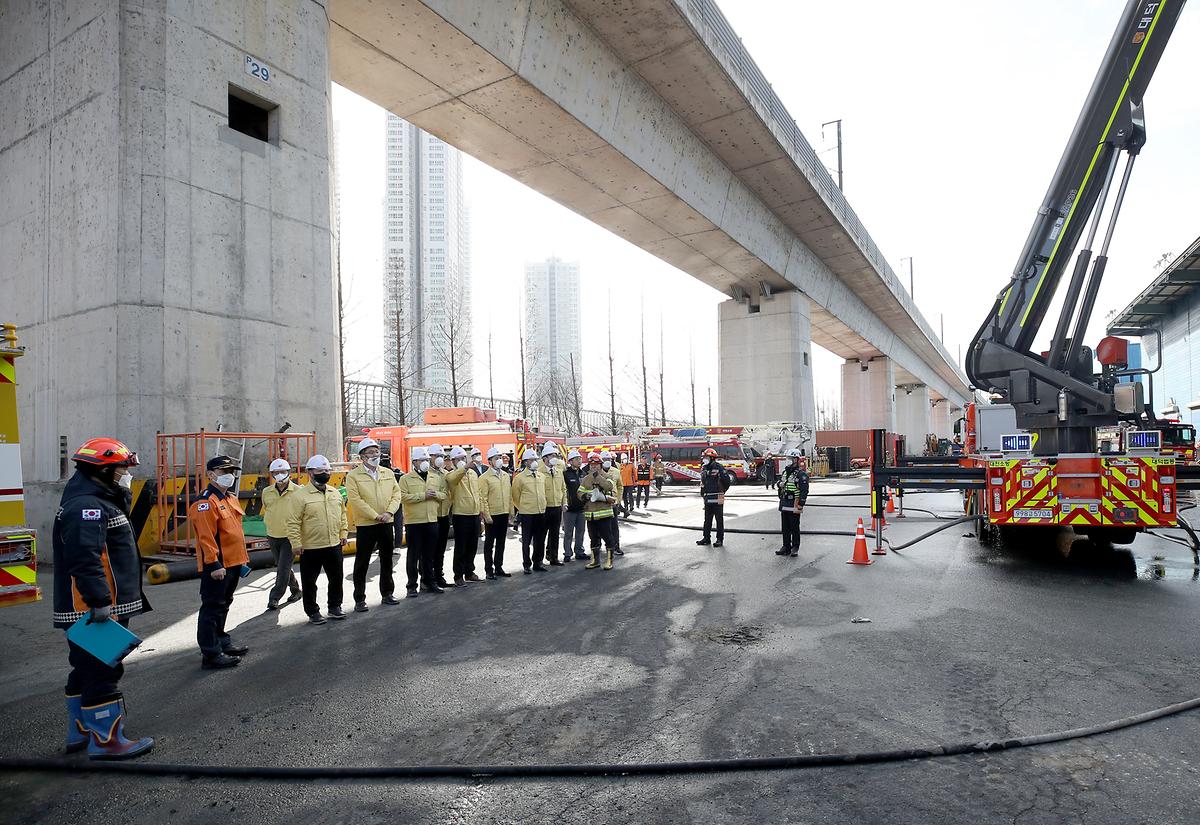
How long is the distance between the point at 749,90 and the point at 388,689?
54.7 feet

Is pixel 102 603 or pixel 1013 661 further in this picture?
pixel 1013 661

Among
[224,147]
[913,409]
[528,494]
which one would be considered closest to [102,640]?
[528,494]

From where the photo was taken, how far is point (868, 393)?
4844 cm

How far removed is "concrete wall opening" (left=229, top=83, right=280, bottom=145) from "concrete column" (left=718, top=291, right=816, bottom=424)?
69.5 feet

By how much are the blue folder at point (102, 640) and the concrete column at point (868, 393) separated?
4779 cm

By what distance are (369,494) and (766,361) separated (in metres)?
24.1

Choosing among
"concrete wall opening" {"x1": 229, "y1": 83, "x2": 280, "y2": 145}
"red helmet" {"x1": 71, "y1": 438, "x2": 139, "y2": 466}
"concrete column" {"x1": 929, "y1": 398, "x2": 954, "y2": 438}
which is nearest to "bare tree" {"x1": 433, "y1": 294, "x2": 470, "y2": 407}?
"concrete wall opening" {"x1": 229, "y1": 83, "x2": 280, "y2": 145}

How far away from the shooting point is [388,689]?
5.31 metres

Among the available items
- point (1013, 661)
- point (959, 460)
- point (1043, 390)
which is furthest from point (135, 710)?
point (959, 460)

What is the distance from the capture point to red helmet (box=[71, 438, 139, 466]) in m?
4.31

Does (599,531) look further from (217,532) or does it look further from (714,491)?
(217,532)

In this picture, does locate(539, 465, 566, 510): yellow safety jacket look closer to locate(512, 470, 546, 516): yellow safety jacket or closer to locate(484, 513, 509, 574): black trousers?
locate(512, 470, 546, 516): yellow safety jacket

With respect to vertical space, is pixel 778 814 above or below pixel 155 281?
below

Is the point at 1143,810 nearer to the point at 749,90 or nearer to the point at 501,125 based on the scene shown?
the point at 501,125
